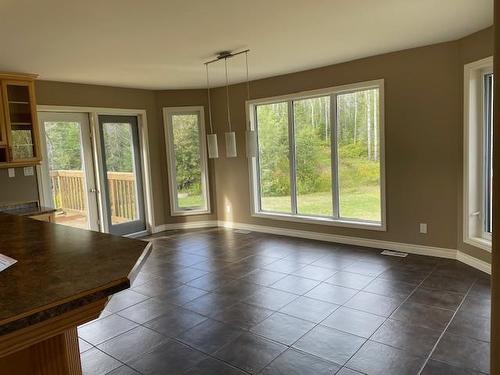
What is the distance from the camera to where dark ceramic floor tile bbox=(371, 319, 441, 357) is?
264 cm

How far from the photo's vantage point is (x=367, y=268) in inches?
170

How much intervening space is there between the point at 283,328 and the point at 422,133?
2953mm

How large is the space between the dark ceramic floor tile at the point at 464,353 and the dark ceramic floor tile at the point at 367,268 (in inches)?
55.4

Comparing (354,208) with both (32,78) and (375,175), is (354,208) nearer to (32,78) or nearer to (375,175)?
(375,175)

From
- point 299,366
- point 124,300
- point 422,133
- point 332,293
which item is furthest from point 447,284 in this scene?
point 124,300

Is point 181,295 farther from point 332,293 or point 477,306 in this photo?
point 477,306

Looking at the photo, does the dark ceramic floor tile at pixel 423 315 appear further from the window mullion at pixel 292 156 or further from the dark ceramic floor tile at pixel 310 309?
the window mullion at pixel 292 156

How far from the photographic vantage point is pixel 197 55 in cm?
432

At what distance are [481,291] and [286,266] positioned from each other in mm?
2006

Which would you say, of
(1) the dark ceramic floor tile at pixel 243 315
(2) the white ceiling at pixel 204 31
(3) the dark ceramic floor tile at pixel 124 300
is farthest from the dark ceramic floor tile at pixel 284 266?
(2) the white ceiling at pixel 204 31

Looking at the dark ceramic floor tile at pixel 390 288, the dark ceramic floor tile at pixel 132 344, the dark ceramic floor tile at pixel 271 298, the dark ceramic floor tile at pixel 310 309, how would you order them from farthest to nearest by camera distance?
the dark ceramic floor tile at pixel 390 288, the dark ceramic floor tile at pixel 271 298, the dark ceramic floor tile at pixel 310 309, the dark ceramic floor tile at pixel 132 344

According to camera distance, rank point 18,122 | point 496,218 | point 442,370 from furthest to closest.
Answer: point 18,122 → point 442,370 → point 496,218

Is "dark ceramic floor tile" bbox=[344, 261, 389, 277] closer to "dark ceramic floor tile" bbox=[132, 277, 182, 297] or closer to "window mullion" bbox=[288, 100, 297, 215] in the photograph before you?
"window mullion" bbox=[288, 100, 297, 215]

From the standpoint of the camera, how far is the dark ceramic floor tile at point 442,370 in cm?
234
